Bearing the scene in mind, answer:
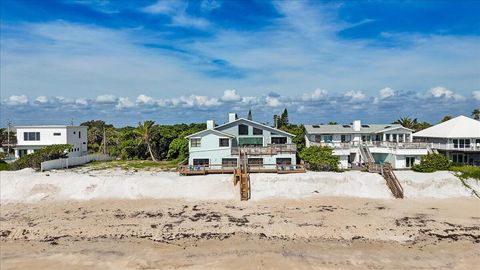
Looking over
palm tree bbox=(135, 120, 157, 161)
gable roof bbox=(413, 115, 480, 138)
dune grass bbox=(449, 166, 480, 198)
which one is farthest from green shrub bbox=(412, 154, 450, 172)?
palm tree bbox=(135, 120, 157, 161)

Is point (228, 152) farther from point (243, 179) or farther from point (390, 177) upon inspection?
point (390, 177)

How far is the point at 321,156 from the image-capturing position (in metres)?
36.2

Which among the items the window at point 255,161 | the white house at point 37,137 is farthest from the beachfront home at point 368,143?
the white house at point 37,137

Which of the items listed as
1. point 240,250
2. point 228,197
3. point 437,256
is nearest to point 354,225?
point 437,256

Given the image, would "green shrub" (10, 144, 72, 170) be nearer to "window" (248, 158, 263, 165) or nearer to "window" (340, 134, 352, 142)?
"window" (248, 158, 263, 165)

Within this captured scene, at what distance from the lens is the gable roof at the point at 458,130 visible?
127 ft

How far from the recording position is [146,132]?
157 ft

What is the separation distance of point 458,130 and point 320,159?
645 inches

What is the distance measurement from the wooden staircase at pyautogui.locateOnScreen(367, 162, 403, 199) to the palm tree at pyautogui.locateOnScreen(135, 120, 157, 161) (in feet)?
91.1

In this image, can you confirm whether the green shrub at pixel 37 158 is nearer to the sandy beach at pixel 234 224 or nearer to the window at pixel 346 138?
the sandy beach at pixel 234 224

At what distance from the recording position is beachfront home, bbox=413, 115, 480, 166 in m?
38.4

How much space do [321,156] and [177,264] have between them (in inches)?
862

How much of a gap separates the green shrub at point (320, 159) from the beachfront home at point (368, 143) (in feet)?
15.0

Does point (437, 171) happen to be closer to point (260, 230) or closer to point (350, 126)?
point (350, 126)
